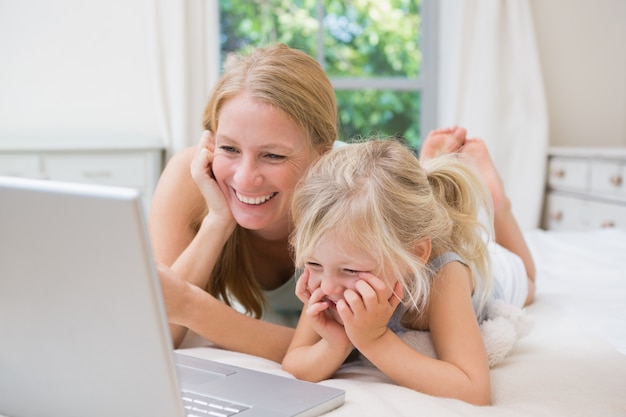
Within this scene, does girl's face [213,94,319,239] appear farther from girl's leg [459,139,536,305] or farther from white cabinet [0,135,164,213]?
white cabinet [0,135,164,213]

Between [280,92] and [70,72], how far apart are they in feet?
9.33

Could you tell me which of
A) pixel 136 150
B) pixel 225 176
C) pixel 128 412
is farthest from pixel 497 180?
pixel 136 150

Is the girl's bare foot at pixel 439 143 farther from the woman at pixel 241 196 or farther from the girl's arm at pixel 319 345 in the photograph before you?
the girl's arm at pixel 319 345

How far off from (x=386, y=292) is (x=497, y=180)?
0.90 metres

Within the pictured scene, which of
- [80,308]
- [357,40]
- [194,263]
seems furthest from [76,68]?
[80,308]

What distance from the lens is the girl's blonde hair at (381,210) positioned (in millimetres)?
1139

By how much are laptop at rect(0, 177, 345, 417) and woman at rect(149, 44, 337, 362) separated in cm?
42

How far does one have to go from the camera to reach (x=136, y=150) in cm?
364

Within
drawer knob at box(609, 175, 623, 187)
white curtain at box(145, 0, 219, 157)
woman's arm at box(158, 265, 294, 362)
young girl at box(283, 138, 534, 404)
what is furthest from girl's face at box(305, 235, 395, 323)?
white curtain at box(145, 0, 219, 157)

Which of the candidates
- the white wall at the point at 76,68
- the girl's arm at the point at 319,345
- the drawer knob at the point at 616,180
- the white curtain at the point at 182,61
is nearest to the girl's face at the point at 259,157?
the girl's arm at the point at 319,345

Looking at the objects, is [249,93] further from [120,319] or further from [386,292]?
[120,319]

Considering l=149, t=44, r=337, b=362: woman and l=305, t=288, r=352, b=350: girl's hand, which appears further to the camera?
l=149, t=44, r=337, b=362: woman

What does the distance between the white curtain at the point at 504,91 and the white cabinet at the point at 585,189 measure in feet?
0.28

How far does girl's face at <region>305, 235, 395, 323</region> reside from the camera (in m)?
1.13
